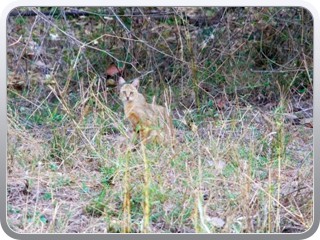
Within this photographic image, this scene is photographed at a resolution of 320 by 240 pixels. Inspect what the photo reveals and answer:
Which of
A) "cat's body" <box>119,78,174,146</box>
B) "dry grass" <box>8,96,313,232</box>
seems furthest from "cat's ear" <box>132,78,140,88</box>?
"dry grass" <box>8,96,313,232</box>

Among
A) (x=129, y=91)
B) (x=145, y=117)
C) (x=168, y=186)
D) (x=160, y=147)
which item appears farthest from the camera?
(x=129, y=91)

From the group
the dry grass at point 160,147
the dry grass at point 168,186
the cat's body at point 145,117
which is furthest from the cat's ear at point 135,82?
the dry grass at point 168,186

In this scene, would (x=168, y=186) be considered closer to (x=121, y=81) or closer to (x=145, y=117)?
(x=145, y=117)

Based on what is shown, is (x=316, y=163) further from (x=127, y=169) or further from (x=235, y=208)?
(x=127, y=169)

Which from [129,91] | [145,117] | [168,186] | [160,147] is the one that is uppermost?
[129,91]

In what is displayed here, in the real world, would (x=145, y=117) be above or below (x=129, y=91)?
below

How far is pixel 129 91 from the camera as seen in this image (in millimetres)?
6656

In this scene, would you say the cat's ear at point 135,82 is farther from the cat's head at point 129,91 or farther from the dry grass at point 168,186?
the dry grass at point 168,186

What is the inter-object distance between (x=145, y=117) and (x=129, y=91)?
418 millimetres

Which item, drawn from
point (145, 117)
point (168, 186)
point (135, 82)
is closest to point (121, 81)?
point (135, 82)

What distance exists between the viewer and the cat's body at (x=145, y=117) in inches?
226

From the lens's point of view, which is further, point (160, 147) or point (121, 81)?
point (121, 81)

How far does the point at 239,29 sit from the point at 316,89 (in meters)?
3.12

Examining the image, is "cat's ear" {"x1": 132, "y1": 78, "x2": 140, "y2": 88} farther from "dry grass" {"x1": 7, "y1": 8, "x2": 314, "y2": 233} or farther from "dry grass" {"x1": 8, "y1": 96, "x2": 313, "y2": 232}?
"dry grass" {"x1": 8, "y1": 96, "x2": 313, "y2": 232}
